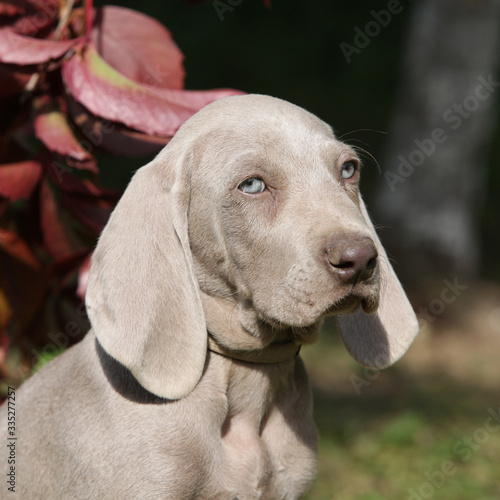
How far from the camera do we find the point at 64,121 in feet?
11.9

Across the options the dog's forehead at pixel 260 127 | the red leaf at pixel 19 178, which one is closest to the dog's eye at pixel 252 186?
the dog's forehead at pixel 260 127

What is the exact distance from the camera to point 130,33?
149 inches

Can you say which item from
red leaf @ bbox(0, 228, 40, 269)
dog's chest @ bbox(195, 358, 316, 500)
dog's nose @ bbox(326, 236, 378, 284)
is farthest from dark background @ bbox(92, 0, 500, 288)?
dog's nose @ bbox(326, 236, 378, 284)

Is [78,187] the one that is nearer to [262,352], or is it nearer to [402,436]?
[262,352]

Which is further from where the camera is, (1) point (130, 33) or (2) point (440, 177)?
(2) point (440, 177)

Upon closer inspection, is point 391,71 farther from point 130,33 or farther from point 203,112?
point 203,112

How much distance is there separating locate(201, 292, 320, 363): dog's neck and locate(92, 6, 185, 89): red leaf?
4.41 feet

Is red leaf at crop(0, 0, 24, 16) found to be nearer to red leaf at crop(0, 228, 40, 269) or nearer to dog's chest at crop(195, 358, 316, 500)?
red leaf at crop(0, 228, 40, 269)

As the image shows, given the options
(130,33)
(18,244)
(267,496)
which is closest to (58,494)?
(267,496)

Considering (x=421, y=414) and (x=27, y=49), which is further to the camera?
(x=421, y=414)

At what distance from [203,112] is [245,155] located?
32cm

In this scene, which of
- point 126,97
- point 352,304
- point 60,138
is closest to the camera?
point 352,304

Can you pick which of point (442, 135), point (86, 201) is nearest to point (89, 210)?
point (86, 201)

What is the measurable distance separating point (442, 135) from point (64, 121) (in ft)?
17.5
